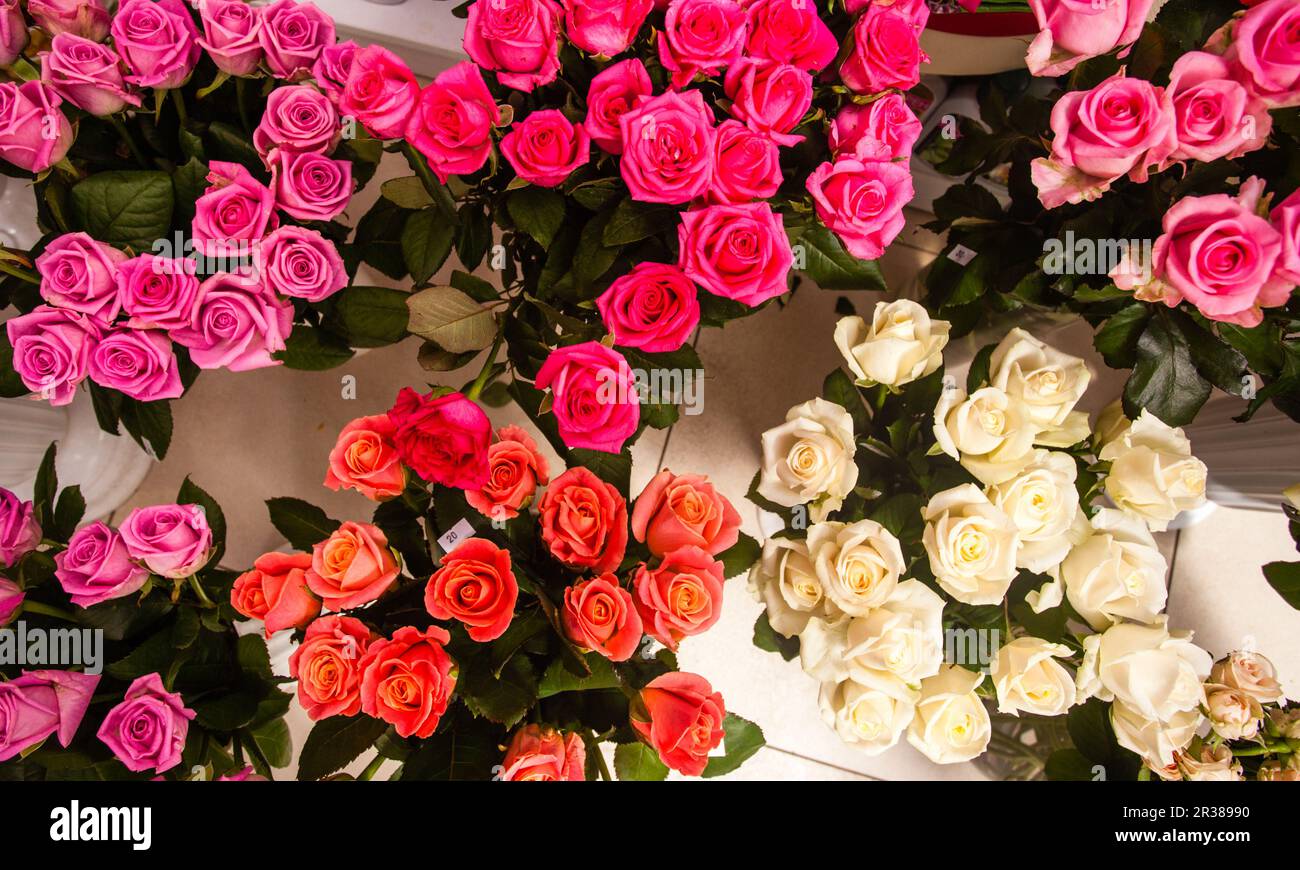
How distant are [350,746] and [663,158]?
1.94ft

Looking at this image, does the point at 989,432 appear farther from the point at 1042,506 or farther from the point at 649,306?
the point at 649,306

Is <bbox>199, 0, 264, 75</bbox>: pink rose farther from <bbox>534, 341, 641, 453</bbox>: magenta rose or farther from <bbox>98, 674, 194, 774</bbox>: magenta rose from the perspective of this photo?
<bbox>98, 674, 194, 774</bbox>: magenta rose

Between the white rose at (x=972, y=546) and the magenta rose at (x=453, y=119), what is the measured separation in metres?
0.54

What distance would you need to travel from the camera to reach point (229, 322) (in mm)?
692

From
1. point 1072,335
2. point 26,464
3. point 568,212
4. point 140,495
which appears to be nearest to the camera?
point 568,212

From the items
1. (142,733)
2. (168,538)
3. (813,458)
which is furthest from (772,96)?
(142,733)

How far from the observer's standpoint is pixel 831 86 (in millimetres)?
735

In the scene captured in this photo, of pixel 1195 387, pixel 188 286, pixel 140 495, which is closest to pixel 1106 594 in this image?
pixel 1195 387

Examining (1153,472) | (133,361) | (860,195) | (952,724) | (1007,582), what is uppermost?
(860,195)

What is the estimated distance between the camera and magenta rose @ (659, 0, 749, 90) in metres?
0.64

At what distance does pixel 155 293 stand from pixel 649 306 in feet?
1.44

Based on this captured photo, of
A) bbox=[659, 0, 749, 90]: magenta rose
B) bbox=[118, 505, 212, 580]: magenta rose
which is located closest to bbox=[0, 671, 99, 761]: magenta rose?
bbox=[118, 505, 212, 580]: magenta rose

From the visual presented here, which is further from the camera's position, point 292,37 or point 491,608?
point 292,37
